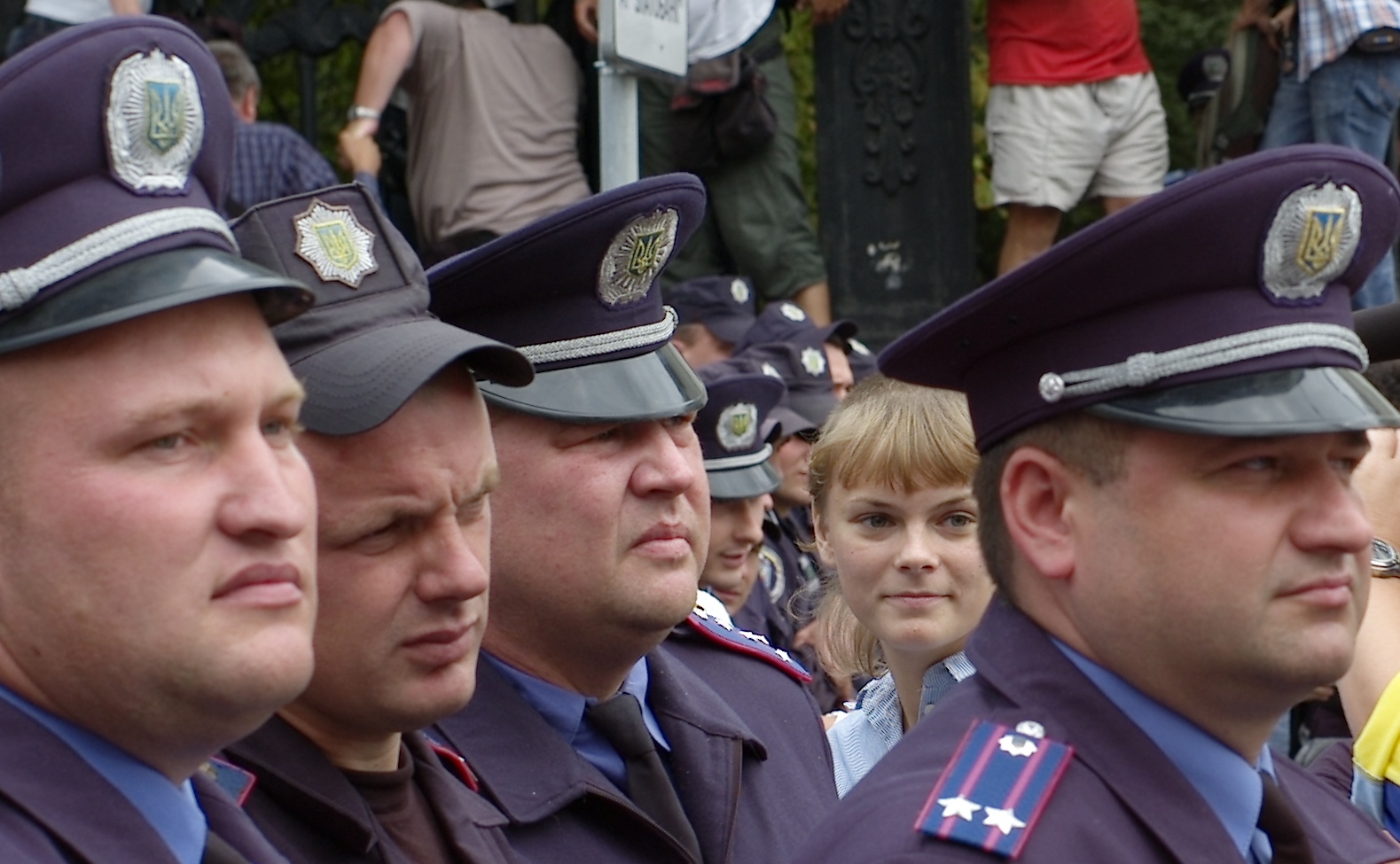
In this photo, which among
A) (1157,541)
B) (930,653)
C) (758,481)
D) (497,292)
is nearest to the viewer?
(1157,541)

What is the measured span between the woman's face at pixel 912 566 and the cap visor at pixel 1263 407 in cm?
160

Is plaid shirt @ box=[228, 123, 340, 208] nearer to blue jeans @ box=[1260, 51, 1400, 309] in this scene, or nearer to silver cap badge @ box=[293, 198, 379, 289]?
blue jeans @ box=[1260, 51, 1400, 309]

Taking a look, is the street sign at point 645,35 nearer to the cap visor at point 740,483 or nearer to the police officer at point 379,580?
the cap visor at point 740,483

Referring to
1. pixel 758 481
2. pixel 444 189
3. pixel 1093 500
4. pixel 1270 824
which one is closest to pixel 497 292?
pixel 1093 500

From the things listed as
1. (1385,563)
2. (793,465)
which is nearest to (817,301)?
(793,465)

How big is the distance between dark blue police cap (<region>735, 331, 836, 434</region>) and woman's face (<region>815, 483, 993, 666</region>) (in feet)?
9.92

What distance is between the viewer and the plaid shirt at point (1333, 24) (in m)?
7.20

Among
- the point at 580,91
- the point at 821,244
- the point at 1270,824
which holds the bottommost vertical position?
Result: the point at 821,244

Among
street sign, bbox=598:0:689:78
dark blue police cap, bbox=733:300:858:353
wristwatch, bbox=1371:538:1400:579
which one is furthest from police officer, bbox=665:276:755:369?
wristwatch, bbox=1371:538:1400:579

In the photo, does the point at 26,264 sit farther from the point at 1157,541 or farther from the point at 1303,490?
the point at 1303,490

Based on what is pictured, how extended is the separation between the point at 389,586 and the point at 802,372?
15.6ft

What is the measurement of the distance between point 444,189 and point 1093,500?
17.2 ft

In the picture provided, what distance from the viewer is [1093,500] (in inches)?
84.4

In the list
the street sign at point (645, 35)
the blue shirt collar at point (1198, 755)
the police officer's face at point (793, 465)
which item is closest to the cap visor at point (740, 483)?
the police officer's face at point (793, 465)
